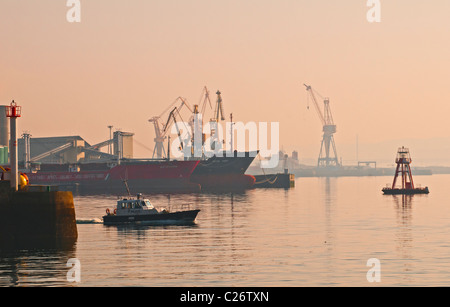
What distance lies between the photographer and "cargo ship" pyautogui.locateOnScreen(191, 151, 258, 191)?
174375 millimetres

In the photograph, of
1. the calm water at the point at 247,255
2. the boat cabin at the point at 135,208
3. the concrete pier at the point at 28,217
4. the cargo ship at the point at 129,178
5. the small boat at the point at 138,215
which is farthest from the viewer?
the cargo ship at the point at 129,178

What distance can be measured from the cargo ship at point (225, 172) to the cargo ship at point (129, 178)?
621 centimetres

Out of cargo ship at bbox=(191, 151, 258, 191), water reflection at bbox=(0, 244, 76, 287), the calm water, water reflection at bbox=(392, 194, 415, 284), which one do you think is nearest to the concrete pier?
water reflection at bbox=(0, 244, 76, 287)

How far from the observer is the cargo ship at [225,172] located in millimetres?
174375

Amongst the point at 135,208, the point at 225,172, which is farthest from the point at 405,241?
the point at 225,172

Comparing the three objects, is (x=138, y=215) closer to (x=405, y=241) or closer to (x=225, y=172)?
(x=405, y=241)

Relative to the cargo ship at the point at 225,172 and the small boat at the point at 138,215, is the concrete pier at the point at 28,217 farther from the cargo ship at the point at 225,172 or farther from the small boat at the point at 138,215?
the cargo ship at the point at 225,172

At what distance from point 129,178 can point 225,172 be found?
2823 cm

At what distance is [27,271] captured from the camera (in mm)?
38938

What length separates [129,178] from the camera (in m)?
165

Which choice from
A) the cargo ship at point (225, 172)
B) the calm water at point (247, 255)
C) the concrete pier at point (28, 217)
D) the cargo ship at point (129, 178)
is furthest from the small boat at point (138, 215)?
the cargo ship at point (225, 172)
